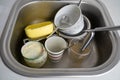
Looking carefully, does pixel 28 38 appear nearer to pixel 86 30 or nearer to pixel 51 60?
pixel 51 60

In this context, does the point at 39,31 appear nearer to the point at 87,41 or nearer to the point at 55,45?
the point at 55,45

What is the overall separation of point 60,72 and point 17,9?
0.37 meters

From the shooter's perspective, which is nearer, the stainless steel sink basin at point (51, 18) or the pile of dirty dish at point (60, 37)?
the stainless steel sink basin at point (51, 18)

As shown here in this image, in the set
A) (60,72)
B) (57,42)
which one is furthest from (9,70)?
(57,42)

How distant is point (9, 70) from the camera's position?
1.86 ft

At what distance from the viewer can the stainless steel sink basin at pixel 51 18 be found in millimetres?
571

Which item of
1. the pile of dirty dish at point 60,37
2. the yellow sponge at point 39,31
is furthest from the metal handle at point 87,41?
the yellow sponge at point 39,31

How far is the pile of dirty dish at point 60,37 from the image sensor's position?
0.70 m

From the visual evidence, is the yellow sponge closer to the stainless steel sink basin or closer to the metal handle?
the stainless steel sink basin

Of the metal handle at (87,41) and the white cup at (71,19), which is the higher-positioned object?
the white cup at (71,19)

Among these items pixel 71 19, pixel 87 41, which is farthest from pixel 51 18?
pixel 87 41

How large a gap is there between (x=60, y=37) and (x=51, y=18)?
0.48 ft

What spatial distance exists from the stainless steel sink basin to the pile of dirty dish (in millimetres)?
43

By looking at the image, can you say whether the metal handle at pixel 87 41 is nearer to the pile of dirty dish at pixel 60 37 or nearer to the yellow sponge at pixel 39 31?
the pile of dirty dish at pixel 60 37
